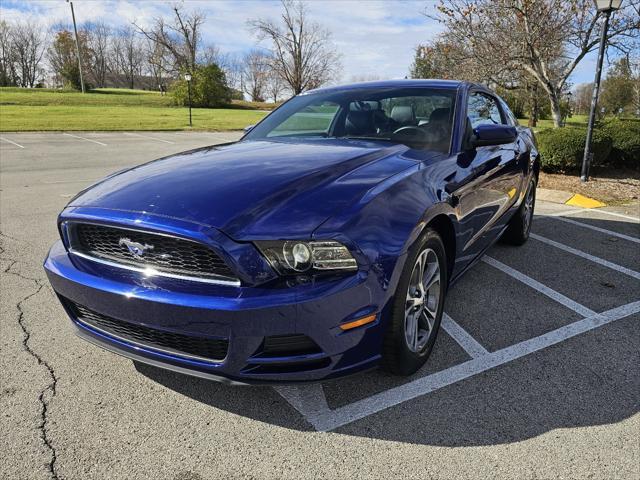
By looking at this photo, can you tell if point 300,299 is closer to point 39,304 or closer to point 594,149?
point 39,304

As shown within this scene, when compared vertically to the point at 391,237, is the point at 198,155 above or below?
above

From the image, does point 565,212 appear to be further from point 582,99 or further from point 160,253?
point 582,99

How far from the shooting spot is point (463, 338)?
10.2ft

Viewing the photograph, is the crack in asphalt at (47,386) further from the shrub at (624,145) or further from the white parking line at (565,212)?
the shrub at (624,145)

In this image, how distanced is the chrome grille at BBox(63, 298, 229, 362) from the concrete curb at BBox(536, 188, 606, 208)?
7211 millimetres

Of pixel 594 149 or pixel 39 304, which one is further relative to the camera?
pixel 594 149

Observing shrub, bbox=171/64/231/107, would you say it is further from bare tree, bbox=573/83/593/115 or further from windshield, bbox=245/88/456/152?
bare tree, bbox=573/83/593/115

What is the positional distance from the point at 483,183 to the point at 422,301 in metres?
A: 1.25

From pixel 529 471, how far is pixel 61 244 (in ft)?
8.18

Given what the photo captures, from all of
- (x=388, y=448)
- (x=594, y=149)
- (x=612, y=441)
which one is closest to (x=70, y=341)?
(x=388, y=448)

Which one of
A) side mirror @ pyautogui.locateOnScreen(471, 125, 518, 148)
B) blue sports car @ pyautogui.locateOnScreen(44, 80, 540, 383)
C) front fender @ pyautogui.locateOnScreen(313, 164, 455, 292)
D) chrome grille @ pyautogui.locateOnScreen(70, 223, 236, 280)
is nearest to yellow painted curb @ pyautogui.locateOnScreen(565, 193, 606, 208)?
side mirror @ pyautogui.locateOnScreen(471, 125, 518, 148)

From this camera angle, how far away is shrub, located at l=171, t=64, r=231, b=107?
4847 cm

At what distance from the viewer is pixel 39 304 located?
11.7 ft

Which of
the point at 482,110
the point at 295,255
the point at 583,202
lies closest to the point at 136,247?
the point at 295,255
